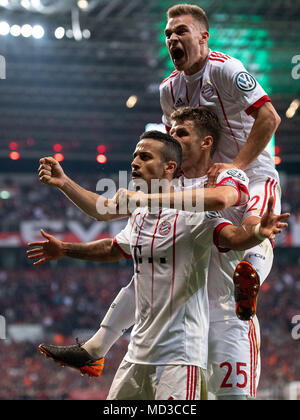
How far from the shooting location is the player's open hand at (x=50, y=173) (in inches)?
129

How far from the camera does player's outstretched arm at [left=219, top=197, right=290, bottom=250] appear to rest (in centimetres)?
305

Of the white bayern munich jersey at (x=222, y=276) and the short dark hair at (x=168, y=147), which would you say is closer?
the short dark hair at (x=168, y=147)

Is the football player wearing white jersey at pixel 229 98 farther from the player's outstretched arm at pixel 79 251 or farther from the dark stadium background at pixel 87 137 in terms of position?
the dark stadium background at pixel 87 137

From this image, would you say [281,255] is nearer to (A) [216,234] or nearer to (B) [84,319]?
(B) [84,319]

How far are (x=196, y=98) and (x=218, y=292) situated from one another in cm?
119

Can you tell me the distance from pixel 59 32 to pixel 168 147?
37.2 feet

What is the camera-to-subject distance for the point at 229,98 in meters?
3.92

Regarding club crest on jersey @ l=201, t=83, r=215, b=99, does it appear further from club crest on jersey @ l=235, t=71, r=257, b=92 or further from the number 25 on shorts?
the number 25 on shorts

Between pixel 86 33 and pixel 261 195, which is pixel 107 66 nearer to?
pixel 86 33

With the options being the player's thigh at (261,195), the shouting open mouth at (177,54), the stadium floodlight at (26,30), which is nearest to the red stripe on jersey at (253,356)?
the player's thigh at (261,195)

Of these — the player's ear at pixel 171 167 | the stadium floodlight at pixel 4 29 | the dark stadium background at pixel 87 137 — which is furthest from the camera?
the stadium floodlight at pixel 4 29

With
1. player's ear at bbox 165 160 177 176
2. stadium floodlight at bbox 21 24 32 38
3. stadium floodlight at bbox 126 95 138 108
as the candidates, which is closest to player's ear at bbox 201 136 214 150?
player's ear at bbox 165 160 177 176

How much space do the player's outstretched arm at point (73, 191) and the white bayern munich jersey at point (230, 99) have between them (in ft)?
2.93
